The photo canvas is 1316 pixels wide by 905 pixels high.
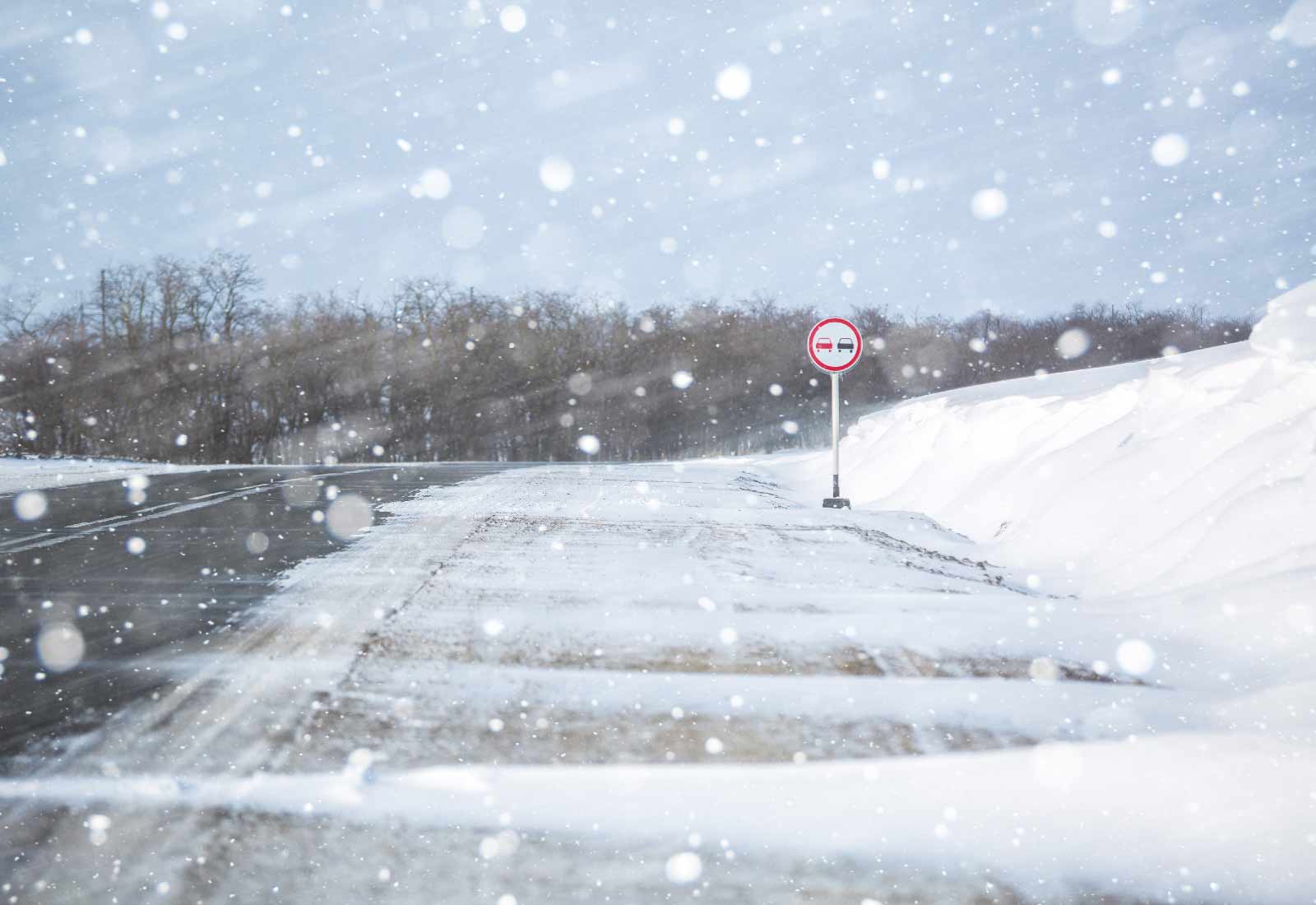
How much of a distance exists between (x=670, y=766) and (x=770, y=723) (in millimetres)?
491

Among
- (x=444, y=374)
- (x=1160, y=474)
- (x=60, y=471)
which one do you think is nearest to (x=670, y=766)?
(x=1160, y=474)

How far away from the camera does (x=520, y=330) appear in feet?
119

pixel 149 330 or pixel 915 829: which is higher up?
pixel 149 330

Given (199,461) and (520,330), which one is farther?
(520,330)

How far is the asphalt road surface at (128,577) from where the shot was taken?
3.30 meters

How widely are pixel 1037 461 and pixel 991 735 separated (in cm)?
521

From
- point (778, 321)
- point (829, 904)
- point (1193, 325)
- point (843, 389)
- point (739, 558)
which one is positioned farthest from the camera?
point (1193, 325)

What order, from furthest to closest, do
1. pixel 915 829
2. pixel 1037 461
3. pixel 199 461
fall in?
1. pixel 199 461
2. pixel 1037 461
3. pixel 915 829

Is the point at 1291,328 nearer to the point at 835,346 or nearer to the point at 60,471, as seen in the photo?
the point at 835,346

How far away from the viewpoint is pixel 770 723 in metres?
2.94

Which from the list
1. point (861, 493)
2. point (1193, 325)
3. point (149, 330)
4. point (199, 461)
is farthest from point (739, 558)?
point (1193, 325)

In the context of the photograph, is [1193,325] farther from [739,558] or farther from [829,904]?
[829,904]

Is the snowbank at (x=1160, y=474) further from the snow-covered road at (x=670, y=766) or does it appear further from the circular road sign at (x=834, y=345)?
the circular road sign at (x=834, y=345)

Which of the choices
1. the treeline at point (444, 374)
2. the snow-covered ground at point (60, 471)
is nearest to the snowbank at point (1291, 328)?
the snow-covered ground at point (60, 471)
